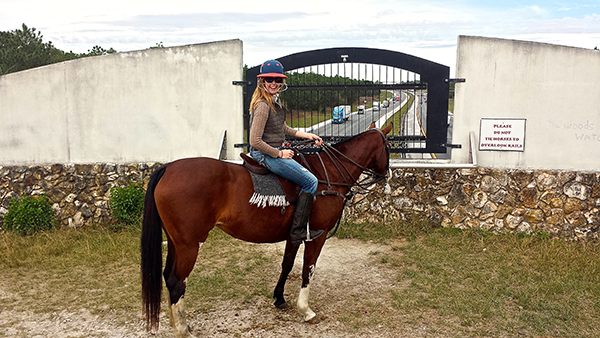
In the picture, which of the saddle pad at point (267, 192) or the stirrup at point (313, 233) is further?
the stirrup at point (313, 233)

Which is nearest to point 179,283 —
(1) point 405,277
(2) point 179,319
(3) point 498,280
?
(2) point 179,319

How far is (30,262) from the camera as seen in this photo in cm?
714

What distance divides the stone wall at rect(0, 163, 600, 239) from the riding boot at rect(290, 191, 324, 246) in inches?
146

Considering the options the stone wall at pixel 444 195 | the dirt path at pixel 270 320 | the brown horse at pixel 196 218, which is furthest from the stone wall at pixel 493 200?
the brown horse at pixel 196 218

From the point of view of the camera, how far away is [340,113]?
29.5 feet

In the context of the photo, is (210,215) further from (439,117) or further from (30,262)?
(439,117)

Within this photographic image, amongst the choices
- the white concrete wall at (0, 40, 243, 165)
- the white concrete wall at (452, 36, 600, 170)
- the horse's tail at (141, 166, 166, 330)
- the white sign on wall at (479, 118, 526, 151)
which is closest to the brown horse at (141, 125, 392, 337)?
the horse's tail at (141, 166, 166, 330)

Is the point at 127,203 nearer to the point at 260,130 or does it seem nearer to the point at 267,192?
the point at 267,192

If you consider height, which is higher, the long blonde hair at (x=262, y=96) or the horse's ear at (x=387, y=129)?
the long blonde hair at (x=262, y=96)

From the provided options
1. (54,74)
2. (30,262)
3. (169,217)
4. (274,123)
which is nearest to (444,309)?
(274,123)

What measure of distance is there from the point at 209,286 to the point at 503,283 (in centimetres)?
389

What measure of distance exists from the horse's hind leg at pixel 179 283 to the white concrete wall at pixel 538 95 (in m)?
5.82

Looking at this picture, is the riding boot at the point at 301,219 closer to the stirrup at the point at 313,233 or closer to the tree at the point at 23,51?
the stirrup at the point at 313,233

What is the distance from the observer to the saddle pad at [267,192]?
16.1ft
